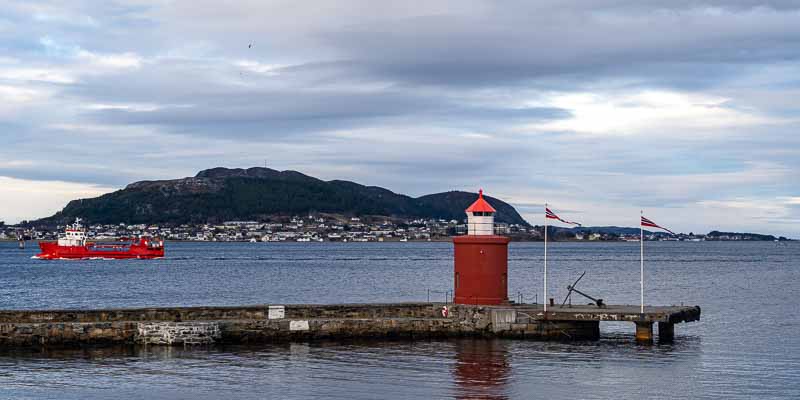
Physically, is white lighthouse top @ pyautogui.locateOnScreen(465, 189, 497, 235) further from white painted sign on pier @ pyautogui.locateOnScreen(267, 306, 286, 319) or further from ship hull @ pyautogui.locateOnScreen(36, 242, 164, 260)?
ship hull @ pyautogui.locateOnScreen(36, 242, 164, 260)

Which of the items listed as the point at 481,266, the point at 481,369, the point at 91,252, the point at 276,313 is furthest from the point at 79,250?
the point at 481,369

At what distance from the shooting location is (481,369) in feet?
93.1

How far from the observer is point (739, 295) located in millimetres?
65938

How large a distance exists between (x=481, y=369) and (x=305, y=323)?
737 cm

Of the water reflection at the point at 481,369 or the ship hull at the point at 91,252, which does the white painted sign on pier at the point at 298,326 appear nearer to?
the water reflection at the point at 481,369

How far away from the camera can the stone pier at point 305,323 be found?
1248 inches

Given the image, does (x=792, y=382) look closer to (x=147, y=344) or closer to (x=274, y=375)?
(x=274, y=375)

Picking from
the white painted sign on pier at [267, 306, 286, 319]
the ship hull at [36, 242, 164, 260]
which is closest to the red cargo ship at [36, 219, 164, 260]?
the ship hull at [36, 242, 164, 260]

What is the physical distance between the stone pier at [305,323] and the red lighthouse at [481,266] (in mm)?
785

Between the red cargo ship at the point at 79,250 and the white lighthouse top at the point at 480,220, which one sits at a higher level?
the white lighthouse top at the point at 480,220

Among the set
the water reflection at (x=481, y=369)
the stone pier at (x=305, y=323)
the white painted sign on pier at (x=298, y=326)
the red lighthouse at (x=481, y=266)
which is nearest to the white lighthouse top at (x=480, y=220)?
the red lighthouse at (x=481, y=266)

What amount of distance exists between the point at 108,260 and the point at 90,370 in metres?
142

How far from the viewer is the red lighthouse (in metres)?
35.2

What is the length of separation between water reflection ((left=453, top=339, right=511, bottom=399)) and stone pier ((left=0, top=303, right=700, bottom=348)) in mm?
1122
